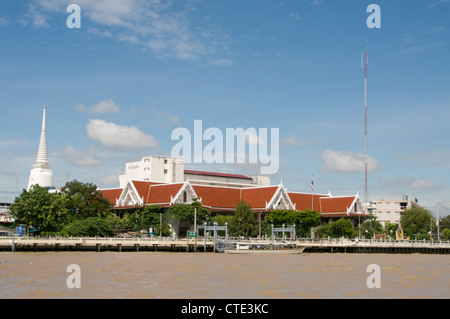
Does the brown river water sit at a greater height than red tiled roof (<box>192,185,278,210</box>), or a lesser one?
lesser

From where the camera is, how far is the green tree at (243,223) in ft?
331

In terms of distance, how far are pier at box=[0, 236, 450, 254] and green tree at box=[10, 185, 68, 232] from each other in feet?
16.9

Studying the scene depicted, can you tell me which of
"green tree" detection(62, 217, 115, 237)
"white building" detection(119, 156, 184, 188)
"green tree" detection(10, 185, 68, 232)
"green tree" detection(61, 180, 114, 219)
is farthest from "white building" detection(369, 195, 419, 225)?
"green tree" detection(10, 185, 68, 232)

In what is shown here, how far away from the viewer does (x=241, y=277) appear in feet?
130

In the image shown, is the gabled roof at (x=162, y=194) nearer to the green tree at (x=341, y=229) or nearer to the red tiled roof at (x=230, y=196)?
the red tiled roof at (x=230, y=196)

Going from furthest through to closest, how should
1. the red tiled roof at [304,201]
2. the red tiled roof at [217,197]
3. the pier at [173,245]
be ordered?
the red tiled roof at [304,201]
the red tiled roof at [217,197]
the pier at [173,245]

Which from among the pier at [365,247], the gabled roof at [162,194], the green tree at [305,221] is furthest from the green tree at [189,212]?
the pier at [365,247]

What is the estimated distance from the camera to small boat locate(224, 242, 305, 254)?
8019 cm

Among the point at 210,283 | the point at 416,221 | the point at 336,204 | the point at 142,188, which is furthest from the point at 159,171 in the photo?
the point at 210,283

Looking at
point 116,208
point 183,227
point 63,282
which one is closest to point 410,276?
point 63,282

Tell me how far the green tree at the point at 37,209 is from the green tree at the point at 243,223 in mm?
28579

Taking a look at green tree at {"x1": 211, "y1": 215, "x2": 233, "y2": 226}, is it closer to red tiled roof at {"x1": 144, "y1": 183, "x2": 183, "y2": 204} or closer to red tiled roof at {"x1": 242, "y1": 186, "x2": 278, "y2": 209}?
red tiled roof at {"x1": 144, "y1": 183, "x2": 183, "y2": 204}
